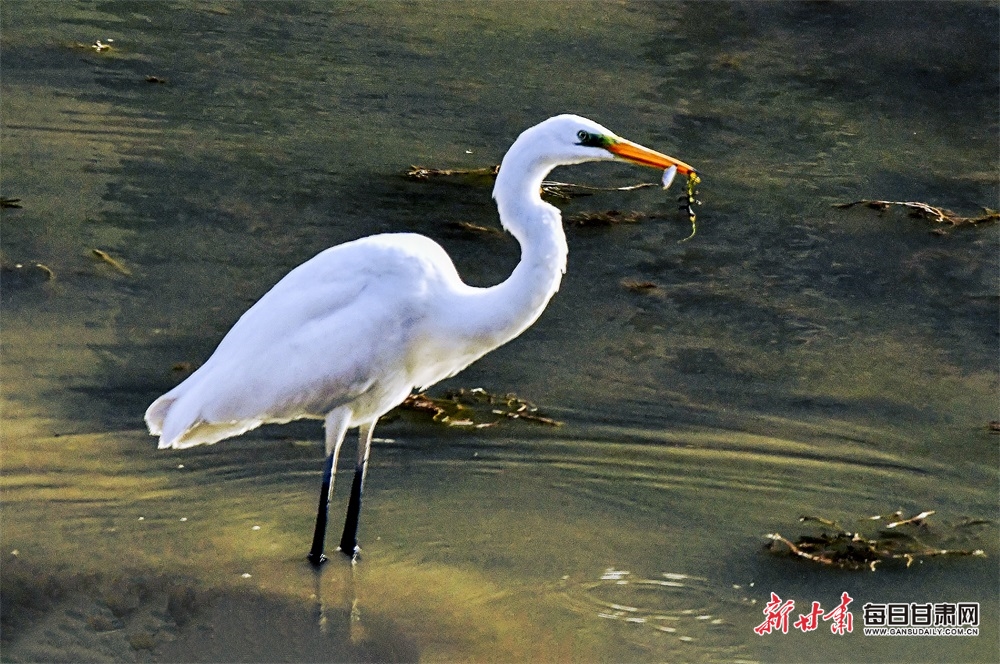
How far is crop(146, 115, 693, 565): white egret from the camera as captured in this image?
4.24m

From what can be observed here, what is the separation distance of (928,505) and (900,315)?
72.3 inches

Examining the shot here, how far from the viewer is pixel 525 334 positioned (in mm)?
6152

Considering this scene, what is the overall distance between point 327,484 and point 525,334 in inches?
74.3

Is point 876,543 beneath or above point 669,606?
above

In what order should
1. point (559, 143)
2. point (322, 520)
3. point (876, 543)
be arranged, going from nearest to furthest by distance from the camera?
point (559, 143) < point (322, 520) < point (876, 543)

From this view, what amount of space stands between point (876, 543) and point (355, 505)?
5.39ft

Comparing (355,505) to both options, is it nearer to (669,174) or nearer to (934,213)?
(669,174)

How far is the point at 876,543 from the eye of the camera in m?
4.65

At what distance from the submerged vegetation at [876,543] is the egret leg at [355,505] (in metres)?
1.30

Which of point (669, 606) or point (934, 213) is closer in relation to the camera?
point (669, 606)

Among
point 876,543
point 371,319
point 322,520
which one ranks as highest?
point 371,319

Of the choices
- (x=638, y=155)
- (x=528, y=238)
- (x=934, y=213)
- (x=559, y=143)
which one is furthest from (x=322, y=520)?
(x=934, y=213)

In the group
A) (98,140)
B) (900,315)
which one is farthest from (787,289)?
(98,140)

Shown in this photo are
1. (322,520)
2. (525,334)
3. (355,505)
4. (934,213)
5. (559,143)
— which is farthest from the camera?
(934,213)
